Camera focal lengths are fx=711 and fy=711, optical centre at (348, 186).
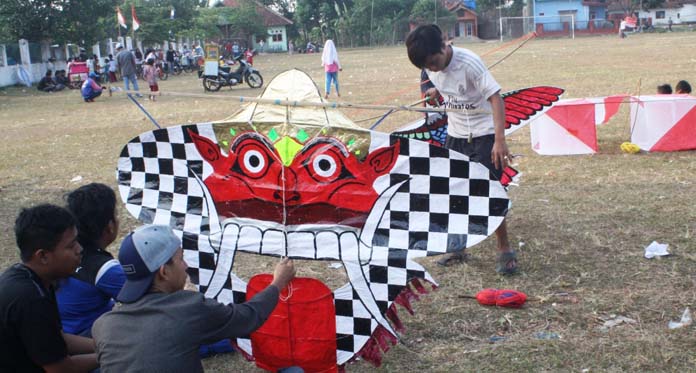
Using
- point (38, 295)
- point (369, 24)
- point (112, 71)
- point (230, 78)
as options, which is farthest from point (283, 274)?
point (369, 24)

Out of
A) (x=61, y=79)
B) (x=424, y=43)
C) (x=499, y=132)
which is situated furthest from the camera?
(x=61, y=79)

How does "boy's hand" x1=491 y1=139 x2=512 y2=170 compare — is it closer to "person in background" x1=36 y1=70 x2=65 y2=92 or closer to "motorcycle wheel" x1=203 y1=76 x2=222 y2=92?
"motorcycle wheel" x1=203 y1=76 x2=222 y2=92

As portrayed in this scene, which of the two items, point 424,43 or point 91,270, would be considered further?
point 424,43

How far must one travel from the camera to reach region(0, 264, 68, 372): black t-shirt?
7.95 ft

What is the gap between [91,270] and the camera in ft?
9.55

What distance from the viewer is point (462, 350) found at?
369 cm

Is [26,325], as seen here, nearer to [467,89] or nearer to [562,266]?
[467,89]

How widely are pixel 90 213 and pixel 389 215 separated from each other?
129 cm

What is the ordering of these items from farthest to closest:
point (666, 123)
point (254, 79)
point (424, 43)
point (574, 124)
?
1. point (254, 79)
2. point (574, 124)
3. point (666, 123)
4. point (424, 43)

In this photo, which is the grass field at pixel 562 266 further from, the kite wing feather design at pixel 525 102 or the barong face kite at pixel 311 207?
the kite wing feather design at pixel 525 102

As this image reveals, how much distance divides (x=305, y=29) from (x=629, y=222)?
6411 centimetres

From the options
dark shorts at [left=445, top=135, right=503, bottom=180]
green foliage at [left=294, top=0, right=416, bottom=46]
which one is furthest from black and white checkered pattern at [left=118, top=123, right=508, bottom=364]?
green foliage at [left=294, top=0, right=416, bottom=46]

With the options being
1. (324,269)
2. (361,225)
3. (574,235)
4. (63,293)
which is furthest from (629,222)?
(63,293)

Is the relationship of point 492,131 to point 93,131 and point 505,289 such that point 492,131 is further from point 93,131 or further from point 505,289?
point 93,131
